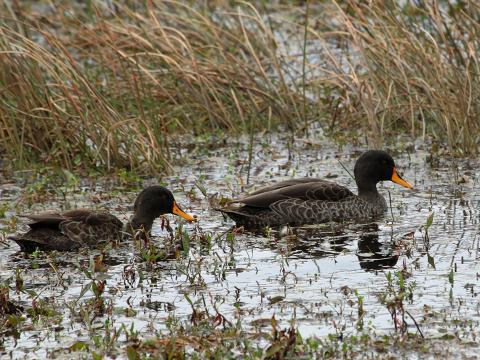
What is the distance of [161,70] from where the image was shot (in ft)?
45.4

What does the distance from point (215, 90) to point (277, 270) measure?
207 inches

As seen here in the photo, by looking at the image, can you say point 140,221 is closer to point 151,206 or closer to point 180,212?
point 151,206

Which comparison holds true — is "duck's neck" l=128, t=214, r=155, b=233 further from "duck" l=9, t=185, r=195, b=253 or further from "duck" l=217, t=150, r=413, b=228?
"duck" l=217, t=150, r=413, b=228

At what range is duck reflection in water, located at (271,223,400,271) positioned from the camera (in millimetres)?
9219

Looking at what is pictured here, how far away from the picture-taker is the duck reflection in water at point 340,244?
30.2 ft

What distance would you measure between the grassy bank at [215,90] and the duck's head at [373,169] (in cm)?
116

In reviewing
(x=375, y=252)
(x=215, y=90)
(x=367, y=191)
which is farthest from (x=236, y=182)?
(x=375, y=252)

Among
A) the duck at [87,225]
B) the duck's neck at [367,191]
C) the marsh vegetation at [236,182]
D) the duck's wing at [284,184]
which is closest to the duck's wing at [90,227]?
the duck at [87,225]

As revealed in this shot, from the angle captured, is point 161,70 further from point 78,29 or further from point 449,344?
point 449,344

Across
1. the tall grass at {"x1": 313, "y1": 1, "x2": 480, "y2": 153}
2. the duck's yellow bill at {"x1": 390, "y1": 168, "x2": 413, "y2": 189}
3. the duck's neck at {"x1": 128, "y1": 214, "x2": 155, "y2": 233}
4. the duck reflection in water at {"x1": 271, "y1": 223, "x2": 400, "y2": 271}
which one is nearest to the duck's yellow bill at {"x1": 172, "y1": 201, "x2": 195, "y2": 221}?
the duck's neck at {"x1": 128, "y1": 214, "x2": 155, "y2": 233}

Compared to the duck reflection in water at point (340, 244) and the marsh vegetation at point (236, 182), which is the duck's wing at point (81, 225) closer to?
the marsh vegetation at point (236, 182)

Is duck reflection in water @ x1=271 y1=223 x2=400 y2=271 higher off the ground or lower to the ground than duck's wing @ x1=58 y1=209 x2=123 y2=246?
lower

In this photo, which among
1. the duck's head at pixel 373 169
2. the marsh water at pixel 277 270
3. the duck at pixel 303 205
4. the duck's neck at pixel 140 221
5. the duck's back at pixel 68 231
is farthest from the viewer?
the duck's head at pixel 373 169

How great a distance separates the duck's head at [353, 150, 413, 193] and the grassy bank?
116 centimetres
